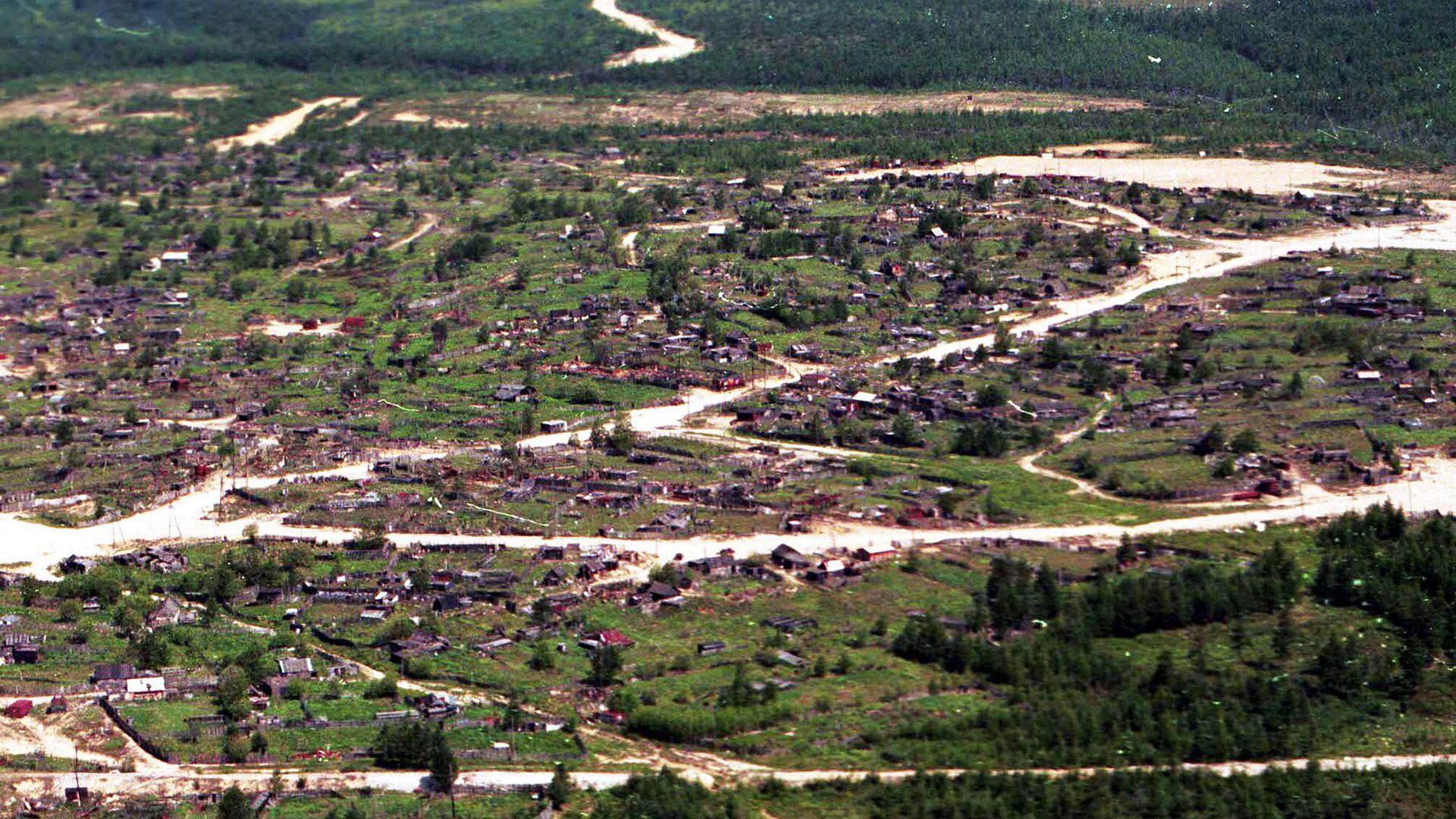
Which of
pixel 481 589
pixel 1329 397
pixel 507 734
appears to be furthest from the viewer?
pixel 1329 397

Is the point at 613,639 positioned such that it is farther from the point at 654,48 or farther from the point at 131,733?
the point at 654,48

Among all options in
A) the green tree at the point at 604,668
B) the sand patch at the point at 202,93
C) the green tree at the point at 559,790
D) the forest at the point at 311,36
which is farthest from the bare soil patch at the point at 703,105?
the green tree at the point at 559,790

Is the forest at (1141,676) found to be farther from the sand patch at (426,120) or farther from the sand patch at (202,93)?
the sand patch at (202,93)

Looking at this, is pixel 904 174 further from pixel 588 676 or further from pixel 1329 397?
pixel 588 676

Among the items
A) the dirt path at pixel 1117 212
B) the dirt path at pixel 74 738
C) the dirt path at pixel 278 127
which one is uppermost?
the dirt path at pixel 1117 212

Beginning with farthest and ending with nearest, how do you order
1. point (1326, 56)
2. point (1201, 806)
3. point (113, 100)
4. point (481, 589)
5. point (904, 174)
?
point (113, 100) < point (1326, 56) < point (904, 174) < point (481, 589) < point (1201, 806)

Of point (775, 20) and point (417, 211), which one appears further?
point (775, 20)

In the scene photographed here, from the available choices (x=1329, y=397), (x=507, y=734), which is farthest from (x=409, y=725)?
(x=1329, y=397)
